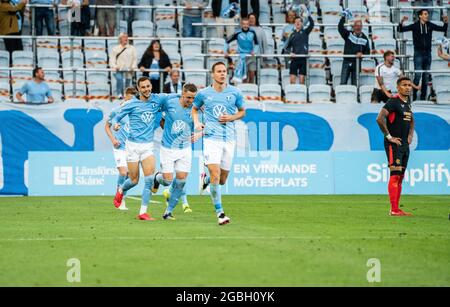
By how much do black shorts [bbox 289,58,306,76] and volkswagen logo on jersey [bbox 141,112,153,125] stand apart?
1051 centimetres

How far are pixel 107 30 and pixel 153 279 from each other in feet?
65.9

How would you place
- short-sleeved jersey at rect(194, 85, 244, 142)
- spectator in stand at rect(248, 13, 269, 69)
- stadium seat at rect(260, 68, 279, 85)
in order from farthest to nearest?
stadium seat at rect(260, 68, 279, 85)
spectator in stand at rect(248, 13, 269, 69)
short-sleeved jersey at rect(194, 85, 244, 142)

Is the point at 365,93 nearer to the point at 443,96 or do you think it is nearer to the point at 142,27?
the point at 443,96

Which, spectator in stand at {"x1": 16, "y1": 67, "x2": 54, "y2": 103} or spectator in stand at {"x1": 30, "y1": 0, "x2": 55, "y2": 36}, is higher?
spectator in stand at {"x1": 30, "y1": 0, "x2": 55, "y2": 36}

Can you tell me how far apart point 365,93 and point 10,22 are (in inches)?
405

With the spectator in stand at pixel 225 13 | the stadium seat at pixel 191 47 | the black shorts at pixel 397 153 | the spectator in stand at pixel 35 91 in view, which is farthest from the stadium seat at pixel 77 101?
the black shorts at pixel 397 153

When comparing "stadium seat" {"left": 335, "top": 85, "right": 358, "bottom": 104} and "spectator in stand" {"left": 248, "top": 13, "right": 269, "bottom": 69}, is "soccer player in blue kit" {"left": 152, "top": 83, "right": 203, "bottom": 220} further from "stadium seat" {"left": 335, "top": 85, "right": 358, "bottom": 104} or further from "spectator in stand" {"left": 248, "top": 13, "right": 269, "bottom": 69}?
"stadium seat" {"left": 335, "top": 85, "right": 358, "bottom": 104}

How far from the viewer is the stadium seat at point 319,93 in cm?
2842

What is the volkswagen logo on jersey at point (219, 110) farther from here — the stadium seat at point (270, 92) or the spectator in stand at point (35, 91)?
the stadium seat at point (270, 92)

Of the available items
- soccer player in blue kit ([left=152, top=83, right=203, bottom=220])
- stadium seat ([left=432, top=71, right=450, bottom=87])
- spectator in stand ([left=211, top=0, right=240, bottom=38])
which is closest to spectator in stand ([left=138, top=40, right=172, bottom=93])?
spectator in stand ([left=211, top=0, right=240, bottom=38])

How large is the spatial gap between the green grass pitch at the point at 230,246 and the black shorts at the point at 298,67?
7884 mm

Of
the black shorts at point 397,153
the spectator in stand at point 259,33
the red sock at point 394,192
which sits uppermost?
the spectator in stand at point 259,33

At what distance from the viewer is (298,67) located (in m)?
28.4

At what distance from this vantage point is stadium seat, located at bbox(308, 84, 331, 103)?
1119 inches
